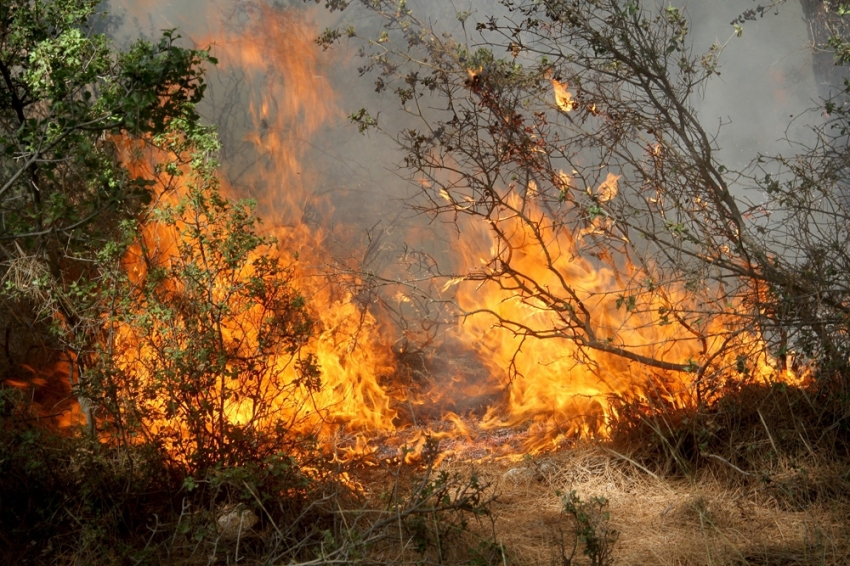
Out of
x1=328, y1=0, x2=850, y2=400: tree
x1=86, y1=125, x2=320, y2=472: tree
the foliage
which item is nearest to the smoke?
x1=328, y1=0, x2=850, y2=400: tree

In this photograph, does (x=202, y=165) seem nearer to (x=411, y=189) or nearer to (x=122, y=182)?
(x=122, y=182)

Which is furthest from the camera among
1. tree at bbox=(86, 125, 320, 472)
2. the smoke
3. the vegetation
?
the smoke

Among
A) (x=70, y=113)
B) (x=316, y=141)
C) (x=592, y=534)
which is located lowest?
(x=592, y=534)

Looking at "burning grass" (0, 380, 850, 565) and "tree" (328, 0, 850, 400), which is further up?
"tree" (328, 0, 850, 400)

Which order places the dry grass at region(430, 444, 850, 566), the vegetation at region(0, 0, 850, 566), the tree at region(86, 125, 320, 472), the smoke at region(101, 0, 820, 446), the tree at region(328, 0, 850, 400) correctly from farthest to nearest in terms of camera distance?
1. the smoke at region(101, 0, 820, 446)
2. the tree at region(328, 0, 850, 400)
3. the tree at region(86, 125, 320, 472)
4. the dry grass at region(430, 444, 850, 566)
5. the vegetation at region(0, 0, 850, 566)

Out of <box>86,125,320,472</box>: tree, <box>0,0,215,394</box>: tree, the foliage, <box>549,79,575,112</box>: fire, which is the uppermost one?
<box>549,79,575,112</box>: fire

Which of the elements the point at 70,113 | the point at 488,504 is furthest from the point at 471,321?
the point at 70,113

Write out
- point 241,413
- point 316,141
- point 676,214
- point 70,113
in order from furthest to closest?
1. point 316,141
2. point 676,214
3. point 241,413
4. point 70,113

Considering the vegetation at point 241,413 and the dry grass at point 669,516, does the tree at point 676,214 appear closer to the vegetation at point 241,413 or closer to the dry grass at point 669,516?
the vegetation at point 241,413

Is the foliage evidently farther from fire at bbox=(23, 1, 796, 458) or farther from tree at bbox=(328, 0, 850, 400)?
fire at bbox=(23, 1, 796, 458)

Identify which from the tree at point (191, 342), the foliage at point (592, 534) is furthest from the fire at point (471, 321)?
the foliage at point (592, 534)

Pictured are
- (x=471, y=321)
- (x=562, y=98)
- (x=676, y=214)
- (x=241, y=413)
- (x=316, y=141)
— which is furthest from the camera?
(x=316, y=141)

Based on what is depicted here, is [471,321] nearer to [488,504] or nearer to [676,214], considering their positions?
[676,214]

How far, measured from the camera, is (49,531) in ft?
17.1
